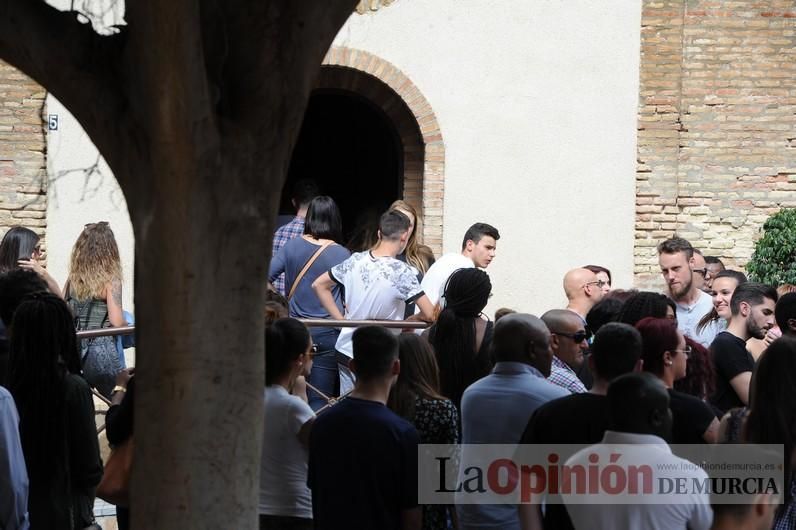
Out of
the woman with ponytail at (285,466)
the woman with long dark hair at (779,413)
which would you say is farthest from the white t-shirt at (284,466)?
the woman with long dark hair at (779,413)

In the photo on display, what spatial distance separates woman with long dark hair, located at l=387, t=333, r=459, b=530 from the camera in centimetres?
515

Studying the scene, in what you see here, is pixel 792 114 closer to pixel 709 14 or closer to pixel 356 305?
pixel 709 14

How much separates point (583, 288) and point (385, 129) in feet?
22.1

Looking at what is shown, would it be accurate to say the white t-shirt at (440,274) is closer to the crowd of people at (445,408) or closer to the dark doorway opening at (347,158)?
the crowd of people at (445,408)

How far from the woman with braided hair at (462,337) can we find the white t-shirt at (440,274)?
199 centimetres

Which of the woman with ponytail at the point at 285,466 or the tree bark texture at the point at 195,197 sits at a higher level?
the tree bark texture at the point at 195,197

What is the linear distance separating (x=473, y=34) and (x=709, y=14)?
2589 mm

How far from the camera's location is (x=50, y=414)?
16.1 ft

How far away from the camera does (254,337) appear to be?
12.0ft

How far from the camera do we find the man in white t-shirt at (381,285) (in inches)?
318

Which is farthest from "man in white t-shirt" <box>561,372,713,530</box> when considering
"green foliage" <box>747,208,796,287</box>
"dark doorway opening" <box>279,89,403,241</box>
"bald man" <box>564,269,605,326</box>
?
"dark doorway opening" <box>279,89,403,241</box>

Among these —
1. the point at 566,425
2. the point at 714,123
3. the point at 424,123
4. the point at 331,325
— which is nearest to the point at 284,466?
the point at 566,425

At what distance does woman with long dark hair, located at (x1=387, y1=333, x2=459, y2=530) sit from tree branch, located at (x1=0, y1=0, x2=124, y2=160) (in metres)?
2.09

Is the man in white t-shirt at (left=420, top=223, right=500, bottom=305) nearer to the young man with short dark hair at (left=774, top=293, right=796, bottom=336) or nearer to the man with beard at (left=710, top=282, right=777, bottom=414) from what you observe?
the man with beard at (left=710, top=282, right=777, bottom=414)
